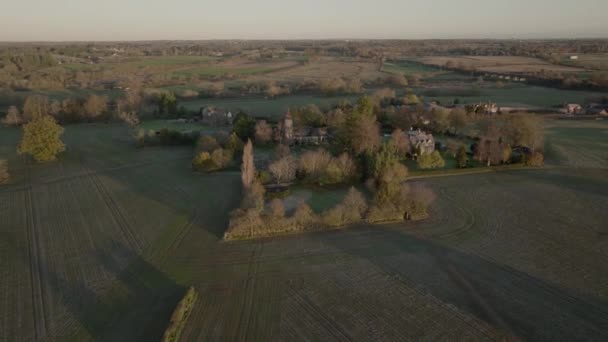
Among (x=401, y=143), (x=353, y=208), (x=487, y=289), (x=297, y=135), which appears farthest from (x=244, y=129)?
(x=487, y=289)

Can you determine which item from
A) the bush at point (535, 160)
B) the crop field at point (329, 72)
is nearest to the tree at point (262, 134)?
the bush at point (535, 160)

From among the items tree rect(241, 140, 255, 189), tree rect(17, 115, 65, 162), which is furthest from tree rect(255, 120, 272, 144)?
tree rect(17, 115, 65, 162)

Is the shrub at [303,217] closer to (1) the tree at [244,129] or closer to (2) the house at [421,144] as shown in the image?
(2) the house at [421,144]

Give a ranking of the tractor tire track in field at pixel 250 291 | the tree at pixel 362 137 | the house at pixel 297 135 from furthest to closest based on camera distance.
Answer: the house at pixel 297 135 < the tree at pixel 362 137 < the tractor tire track in field at pixel 250 291

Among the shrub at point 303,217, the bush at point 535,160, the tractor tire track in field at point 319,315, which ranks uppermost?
the bush at point 535,160

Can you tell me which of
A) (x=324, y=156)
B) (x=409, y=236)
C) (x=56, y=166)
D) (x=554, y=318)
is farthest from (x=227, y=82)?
(x=554, y=318)

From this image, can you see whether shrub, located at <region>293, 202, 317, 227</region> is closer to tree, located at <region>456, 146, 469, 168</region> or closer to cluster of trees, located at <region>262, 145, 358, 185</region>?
cluster of trees, located at <region>262, 145, 358, 185</region>

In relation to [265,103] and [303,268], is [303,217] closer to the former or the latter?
[303,268]
